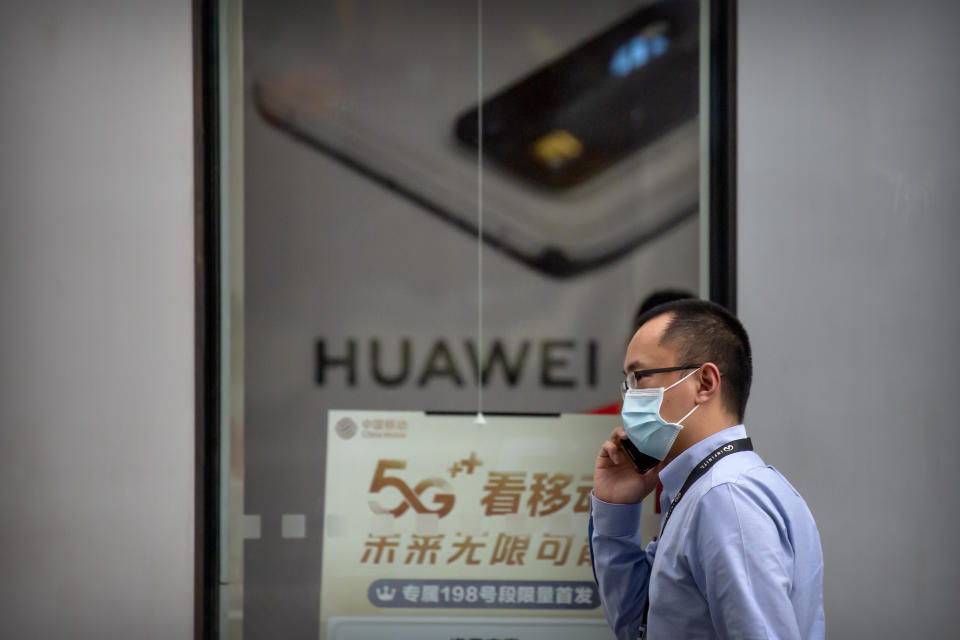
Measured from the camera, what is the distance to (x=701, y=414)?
1.80 meters

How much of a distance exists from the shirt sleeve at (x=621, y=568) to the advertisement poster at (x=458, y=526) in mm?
1481

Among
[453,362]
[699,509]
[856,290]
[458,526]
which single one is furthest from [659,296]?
[699,509]

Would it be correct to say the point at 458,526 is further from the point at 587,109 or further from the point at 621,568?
the point at 587,109

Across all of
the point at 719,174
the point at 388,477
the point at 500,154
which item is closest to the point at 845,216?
the point at 719,174

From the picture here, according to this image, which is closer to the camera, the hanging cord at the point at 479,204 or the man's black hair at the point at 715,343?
the man's black hair at the point at 715,343

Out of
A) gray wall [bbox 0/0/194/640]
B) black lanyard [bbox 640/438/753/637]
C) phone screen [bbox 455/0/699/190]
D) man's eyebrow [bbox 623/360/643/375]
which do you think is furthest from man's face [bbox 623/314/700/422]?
gray wall [bbox 0/0/194/640]

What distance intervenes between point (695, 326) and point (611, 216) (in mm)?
1765

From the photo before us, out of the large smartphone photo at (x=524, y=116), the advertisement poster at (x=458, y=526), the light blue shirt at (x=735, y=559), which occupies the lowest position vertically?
the advertisement poster at (x=458, y=526)

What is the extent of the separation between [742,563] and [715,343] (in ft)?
1.57

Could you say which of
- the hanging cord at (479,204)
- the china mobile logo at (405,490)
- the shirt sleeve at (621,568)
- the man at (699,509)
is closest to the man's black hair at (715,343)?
the man at (699,509)

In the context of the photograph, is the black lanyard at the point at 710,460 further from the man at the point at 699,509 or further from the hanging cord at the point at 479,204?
the hanging cord at the point at 479,204

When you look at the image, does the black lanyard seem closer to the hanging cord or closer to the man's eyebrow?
the man's eyebrow

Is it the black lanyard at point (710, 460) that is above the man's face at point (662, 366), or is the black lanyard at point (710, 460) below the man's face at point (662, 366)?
below

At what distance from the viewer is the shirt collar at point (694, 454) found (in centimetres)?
176
